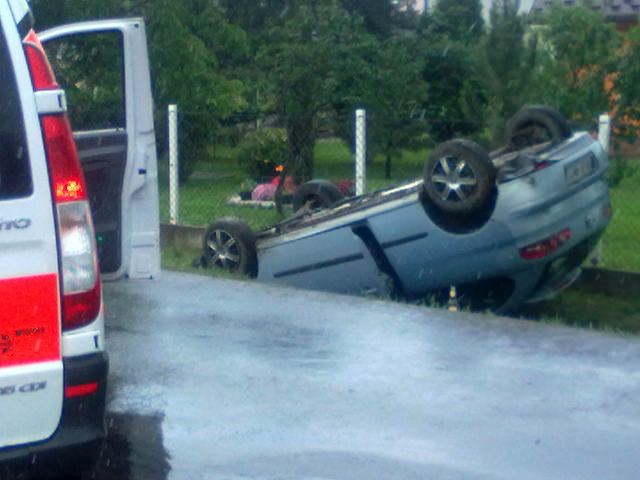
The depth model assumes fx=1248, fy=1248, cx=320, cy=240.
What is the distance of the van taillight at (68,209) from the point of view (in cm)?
414

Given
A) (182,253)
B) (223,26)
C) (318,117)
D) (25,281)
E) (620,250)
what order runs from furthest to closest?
(223,26)
(318,117)
(182,253)
(620,250)
(25,281)

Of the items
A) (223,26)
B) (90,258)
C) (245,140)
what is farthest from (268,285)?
(223,26)

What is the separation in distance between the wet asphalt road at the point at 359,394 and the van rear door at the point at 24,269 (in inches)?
53.1

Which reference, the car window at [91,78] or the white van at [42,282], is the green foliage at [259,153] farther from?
the white van at [42,282]

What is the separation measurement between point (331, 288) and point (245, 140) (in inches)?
432

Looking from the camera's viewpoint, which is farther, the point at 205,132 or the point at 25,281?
the point at 205,132

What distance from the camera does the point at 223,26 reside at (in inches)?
942

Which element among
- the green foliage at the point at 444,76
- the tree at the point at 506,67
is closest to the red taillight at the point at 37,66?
the tree at the point at 506,67

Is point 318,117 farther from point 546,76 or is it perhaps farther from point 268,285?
point 268,285

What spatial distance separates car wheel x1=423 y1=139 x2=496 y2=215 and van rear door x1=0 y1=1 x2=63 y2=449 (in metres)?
5.00

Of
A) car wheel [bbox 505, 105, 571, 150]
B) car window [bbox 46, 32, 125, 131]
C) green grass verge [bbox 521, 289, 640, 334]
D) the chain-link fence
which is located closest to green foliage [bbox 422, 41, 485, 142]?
the chain-link fence

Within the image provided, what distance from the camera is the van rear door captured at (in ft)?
13.3

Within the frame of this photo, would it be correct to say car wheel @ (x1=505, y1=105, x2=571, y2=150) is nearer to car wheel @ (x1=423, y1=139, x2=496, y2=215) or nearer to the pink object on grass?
car wheel @ (x1=423, y1=139, x2=496, y2=215)

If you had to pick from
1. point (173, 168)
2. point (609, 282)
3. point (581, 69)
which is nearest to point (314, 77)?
point (173, 168)
